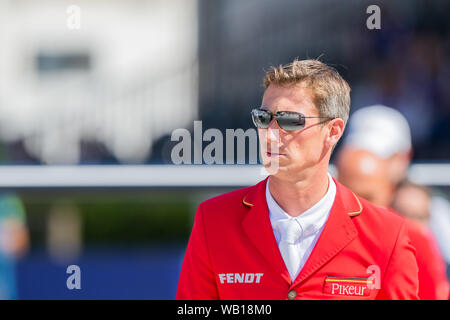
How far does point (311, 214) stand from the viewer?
6.82 ft

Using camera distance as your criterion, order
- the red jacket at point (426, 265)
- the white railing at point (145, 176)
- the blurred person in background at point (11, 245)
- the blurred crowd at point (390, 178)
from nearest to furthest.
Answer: the red jacket at point (426, 265) → the blurred crowd at point (390, 178) → the white railing at point (145, 176) → the blurred person in background at point (11, 245)

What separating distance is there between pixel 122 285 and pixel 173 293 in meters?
0.35

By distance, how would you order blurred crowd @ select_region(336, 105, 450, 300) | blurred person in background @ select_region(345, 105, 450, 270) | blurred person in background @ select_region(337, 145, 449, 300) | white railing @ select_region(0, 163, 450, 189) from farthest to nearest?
1. white railing @ select_region(0, 163, 450, 189)
2. blurred person in background @ select_region(345, 105, 450, 270)
3. blurred crowd @ select_region(336, 105, 450, 300)
4. blurred person in background @ select_region(337, 145, 449, 300)

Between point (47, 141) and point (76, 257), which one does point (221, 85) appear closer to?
point (47, 141)

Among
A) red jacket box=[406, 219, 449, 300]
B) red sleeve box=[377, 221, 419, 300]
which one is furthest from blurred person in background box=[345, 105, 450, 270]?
red sleeve box=[377, 221, 419, 300]

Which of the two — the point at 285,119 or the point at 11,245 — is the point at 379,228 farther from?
the point at 11,245

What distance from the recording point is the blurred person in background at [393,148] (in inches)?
142

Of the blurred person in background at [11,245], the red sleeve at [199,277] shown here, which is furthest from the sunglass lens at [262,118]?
the blurred person in background at [11,245]

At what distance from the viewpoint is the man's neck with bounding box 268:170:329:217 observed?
2.08m

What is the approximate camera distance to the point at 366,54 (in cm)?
463

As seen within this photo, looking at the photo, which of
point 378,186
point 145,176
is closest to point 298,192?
point 378,186

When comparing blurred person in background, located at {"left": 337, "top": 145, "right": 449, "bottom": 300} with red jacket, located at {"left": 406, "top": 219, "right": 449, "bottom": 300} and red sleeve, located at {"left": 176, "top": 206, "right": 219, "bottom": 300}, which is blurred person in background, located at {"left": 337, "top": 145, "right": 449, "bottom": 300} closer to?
red jacket, located at {"left": 406, "top": 219, "right": 449, "bottom": 300}

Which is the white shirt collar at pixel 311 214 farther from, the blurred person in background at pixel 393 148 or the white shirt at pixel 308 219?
the blurred person in background at pixel 393 148

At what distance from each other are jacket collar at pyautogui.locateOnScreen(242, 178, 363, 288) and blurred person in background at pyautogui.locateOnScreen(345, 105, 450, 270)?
1547 mm
